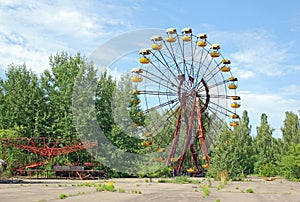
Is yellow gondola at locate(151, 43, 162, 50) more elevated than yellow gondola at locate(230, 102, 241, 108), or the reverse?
yellow gondola at locate(151, 43, 162, 50)

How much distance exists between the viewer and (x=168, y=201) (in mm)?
12328

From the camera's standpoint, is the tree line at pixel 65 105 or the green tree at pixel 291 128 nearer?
the tree line at pixel 65 105

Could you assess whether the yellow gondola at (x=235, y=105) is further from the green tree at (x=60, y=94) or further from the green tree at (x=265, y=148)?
the green tree at (x=265, y=148)

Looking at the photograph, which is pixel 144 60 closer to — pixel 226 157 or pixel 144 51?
pixel 144 51

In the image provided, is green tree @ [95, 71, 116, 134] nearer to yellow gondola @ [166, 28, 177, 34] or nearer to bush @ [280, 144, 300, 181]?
yellow gondola @ [166, 28, 177, 34]

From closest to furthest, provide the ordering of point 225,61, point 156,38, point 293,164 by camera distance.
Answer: point 156,38 < point 225,61 < point 293,164

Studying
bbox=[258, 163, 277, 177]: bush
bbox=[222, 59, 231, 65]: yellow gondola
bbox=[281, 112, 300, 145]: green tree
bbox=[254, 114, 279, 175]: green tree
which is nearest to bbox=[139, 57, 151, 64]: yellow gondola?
bbox=[222, 59, 231, 65]: yellow gondola

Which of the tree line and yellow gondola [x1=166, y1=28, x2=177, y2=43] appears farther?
the tree line

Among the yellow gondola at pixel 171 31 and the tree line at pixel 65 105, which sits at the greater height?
the yellow gondola at pixel 171 31

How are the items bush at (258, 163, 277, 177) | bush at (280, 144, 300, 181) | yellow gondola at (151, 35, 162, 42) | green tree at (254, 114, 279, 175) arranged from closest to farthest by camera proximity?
yellow gondola at (151, 35, 162, 42) < bush at (280, 144, 300, 181) < bush at (258, 163, 277, 177) < green tree at (254, 114, 279, 175)

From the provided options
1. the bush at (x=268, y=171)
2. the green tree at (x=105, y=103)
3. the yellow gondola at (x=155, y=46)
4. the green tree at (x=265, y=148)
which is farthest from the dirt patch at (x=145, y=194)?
the green tree at (x=265, y=148)

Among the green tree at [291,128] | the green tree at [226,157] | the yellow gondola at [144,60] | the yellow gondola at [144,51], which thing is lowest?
the green tree at [226,157]

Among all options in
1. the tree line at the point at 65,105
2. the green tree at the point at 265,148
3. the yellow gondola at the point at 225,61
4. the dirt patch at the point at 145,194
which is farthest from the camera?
the green tree at the point at 265,148

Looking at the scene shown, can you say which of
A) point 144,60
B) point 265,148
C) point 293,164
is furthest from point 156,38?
point 265,148
